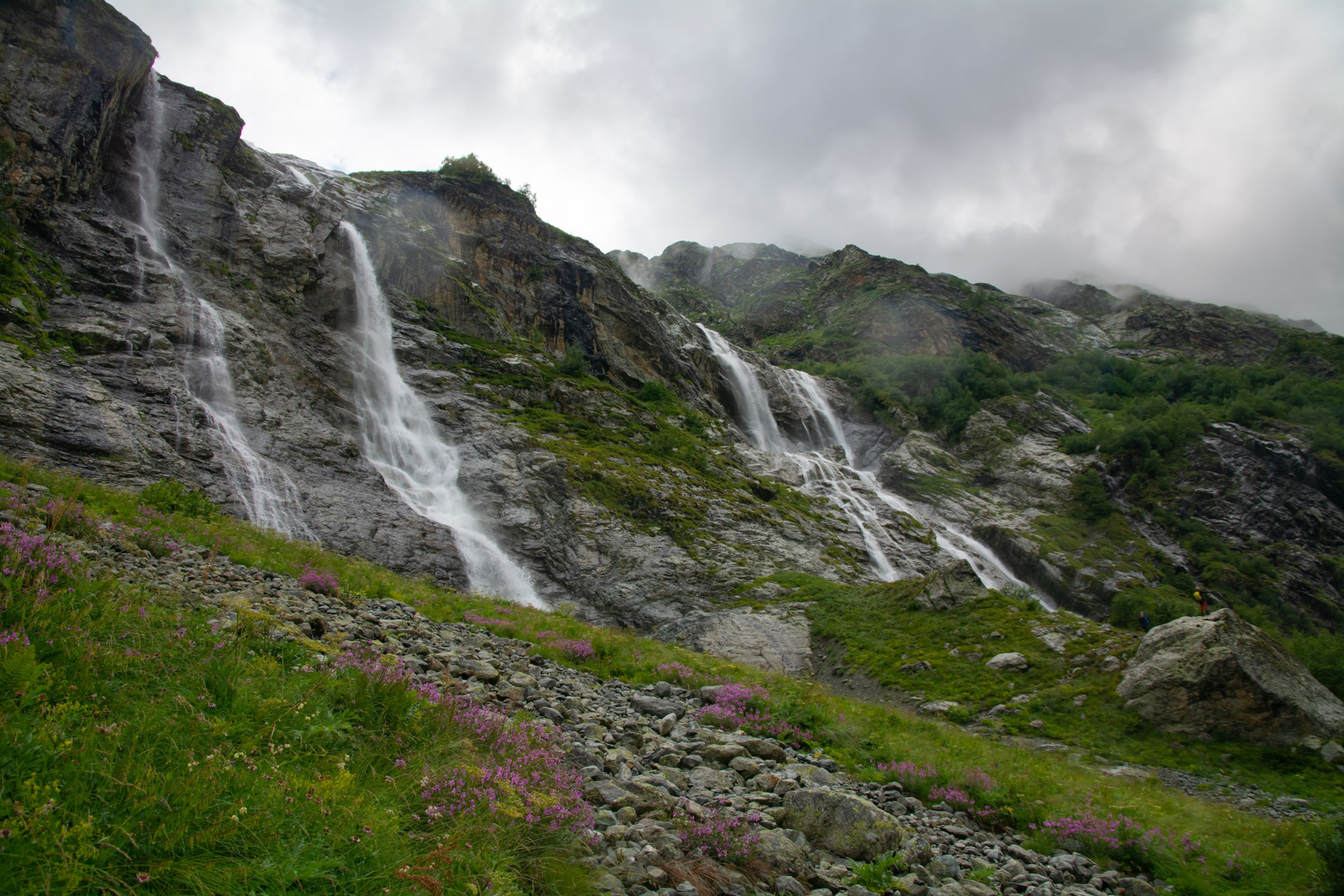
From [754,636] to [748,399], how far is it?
4328 cm

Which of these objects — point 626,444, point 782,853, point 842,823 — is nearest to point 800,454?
point 626,444

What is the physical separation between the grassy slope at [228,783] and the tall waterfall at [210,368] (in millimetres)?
18024

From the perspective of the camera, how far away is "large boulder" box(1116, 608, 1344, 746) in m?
12.4

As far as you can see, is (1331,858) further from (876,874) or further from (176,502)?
(176,502)

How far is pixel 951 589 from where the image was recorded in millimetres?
21547

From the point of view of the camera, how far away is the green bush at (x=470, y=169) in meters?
56.9

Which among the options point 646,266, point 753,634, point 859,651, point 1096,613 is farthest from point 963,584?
point 646,266

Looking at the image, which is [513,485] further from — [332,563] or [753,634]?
[332,563]

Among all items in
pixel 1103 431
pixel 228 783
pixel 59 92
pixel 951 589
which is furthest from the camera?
pixel 1103 431

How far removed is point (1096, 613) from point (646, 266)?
136 m

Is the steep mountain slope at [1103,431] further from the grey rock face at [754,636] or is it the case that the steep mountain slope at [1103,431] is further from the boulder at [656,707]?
the boulder at [656,707]

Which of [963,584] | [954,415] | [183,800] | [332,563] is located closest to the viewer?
[183,800]

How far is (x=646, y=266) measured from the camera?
155m

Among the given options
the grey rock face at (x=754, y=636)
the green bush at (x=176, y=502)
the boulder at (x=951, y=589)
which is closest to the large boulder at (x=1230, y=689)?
the boulder at (x=951, y=589)
